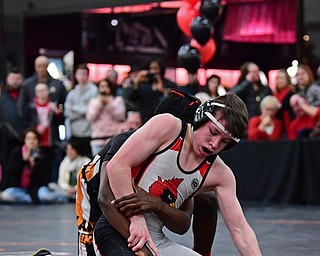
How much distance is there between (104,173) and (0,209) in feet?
24.8

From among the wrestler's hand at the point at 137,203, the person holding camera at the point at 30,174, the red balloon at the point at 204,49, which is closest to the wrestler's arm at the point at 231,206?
the wrestler's hand at the point at 137,203

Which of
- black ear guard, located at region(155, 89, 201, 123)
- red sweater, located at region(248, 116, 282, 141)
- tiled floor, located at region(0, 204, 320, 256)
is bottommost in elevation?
tiled floor, located at region(0, 204, 320, 256)

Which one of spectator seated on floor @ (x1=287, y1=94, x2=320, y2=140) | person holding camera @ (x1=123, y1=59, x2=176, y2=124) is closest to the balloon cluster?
person holding camera @ (x1=123, y1=59, x2=176, y2=124)

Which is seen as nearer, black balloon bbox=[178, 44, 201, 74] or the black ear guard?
the black ear guard

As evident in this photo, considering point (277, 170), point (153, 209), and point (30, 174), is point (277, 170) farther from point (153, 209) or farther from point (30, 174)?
point (153, 209)

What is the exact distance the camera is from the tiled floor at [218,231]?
750 cm

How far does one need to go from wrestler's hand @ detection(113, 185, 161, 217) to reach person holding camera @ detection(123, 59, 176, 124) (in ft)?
24.5

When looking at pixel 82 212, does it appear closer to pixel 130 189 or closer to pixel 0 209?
pixel 130 189

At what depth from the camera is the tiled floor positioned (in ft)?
24.6

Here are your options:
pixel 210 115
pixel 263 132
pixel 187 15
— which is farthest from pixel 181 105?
pixel 187 15

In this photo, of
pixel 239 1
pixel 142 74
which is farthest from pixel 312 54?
pixel 142 74

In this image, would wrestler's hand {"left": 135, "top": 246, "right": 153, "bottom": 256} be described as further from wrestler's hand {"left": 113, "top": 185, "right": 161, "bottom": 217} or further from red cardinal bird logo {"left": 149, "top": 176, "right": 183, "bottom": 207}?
red cardinal bird logo {"left": 149, "top": 176, "right": 183, "bottom": 207}

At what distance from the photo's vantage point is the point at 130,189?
4516mm

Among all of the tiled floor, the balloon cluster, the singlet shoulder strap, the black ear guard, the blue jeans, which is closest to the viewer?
the black ear guard
